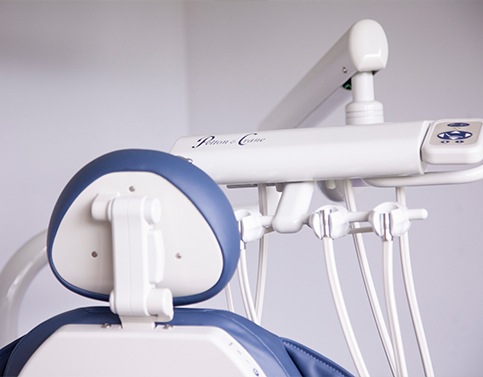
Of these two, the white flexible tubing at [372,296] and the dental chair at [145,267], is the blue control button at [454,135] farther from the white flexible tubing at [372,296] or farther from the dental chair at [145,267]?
the dental chair at [145,267]

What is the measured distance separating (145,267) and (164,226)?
0.04 metres

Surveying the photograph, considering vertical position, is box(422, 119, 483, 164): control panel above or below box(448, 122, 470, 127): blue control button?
below

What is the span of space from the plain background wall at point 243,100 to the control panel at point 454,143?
146 cm

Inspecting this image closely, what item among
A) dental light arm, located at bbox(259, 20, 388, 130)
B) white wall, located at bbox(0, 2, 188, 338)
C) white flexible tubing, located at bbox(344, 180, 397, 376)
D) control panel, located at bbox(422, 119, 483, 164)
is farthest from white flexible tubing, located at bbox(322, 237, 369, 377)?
white wall, located at bbox(0, 2, 188, 338)

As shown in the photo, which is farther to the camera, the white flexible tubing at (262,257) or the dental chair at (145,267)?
the white flexible tubing at (262,257)

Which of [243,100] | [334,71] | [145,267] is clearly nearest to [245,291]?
[334,71]

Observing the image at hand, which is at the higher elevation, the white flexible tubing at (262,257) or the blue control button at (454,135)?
the blue control button at (454,135)

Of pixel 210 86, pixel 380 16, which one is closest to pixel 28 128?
pixel 210 86

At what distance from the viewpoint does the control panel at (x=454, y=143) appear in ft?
2.80

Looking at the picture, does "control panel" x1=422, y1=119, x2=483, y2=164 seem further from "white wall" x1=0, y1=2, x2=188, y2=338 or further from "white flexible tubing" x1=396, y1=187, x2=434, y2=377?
"white wall" x1=0, y1=2, x2=188, y2=338

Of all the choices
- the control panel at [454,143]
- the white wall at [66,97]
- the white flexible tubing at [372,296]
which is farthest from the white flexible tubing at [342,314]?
the white wall at [66,97]

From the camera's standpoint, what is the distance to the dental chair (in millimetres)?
662

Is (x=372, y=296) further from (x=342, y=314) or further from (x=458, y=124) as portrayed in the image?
(x=458, y=124)

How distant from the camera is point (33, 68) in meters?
2.16
